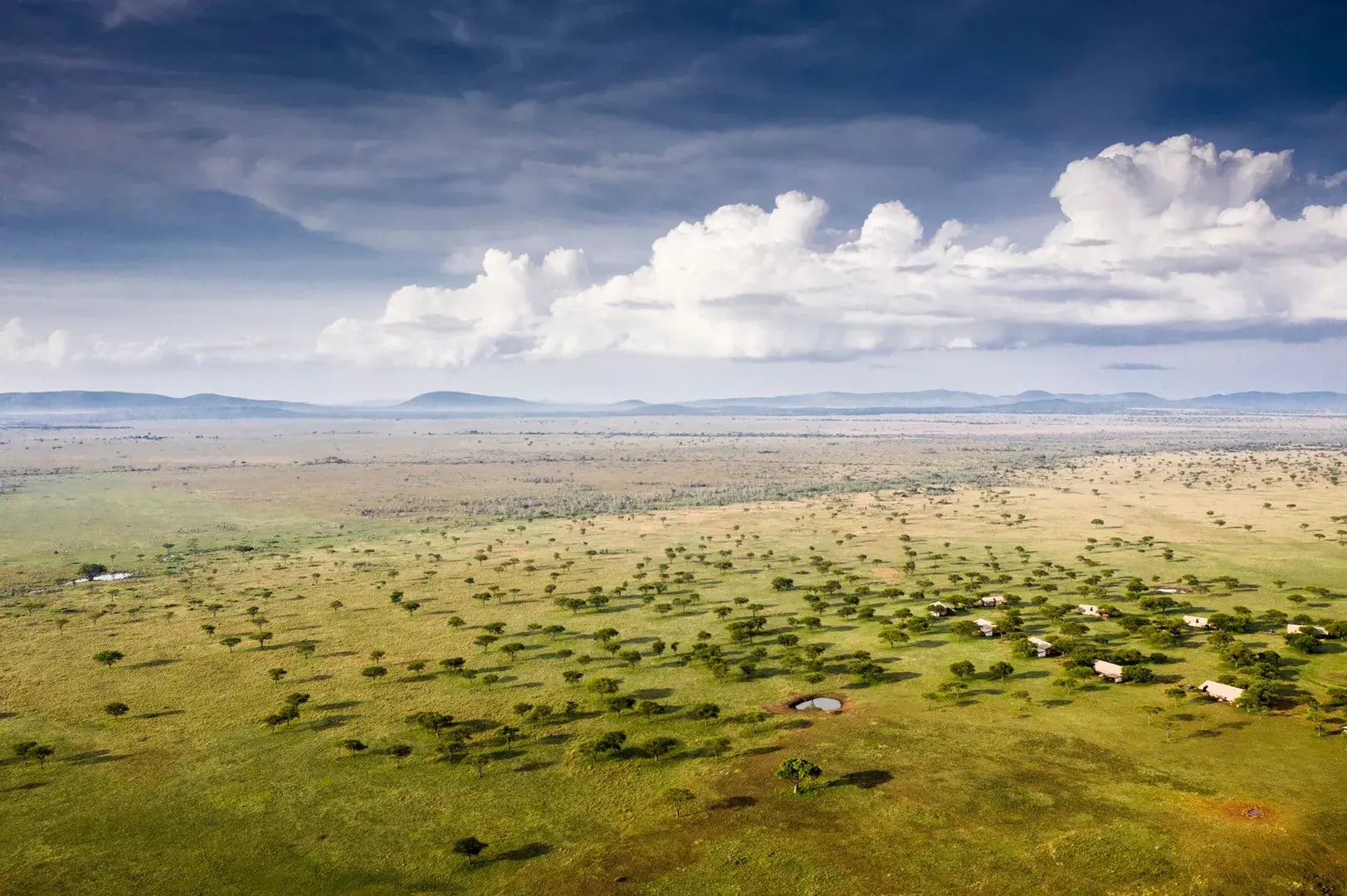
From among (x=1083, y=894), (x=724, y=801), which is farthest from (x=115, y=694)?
(x=1083, y=894)

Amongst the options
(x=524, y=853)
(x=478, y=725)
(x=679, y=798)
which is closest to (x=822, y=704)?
(x=679, y=798)

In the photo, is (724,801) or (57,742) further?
(57,742)

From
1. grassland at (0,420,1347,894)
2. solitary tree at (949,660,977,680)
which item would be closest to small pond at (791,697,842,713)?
grassland at (0,420,1347,894)

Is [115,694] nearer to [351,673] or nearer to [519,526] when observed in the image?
[351,673]

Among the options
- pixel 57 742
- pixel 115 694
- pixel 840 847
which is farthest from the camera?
pixel 115 694

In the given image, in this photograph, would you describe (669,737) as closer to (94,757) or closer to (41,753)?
(94,757)

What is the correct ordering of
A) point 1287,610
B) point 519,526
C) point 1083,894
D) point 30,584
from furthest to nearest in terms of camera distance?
point 519,526 → point 30,584 → point 1287,610 → point 1083,894

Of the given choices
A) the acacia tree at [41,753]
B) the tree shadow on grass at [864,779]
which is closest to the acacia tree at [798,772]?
the tree shadow on grass at [864,779]
